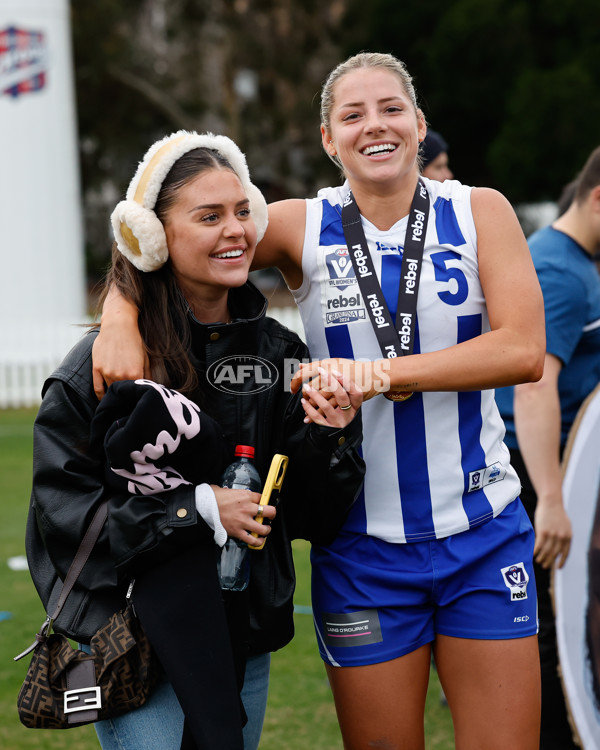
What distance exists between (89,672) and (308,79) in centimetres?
2930

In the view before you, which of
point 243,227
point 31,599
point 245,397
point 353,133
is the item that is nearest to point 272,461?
point 245,397

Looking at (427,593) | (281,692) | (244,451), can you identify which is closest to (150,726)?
(244,451)

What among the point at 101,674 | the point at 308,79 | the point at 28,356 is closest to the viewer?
A: the point at 101,674

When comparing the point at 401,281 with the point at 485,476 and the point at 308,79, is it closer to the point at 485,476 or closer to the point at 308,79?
the point at 485,476

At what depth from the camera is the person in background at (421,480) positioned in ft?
8.67

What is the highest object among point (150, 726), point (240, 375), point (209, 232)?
point (209, 232)

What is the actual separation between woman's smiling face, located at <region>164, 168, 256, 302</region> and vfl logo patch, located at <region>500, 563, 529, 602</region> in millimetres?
1074

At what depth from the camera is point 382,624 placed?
268 centimetres

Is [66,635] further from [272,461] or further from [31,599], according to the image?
[31,599]

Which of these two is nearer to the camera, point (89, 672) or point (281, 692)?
point (89, 672)

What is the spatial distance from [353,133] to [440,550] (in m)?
1.17

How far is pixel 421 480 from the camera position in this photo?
2705 millimetres

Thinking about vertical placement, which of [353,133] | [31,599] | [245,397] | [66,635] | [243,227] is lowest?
[31,599]

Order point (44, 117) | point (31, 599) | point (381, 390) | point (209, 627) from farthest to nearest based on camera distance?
1. point (44, 117)
2. point (31, 599)
3. point (381, 390)
4. point (209, 627)
